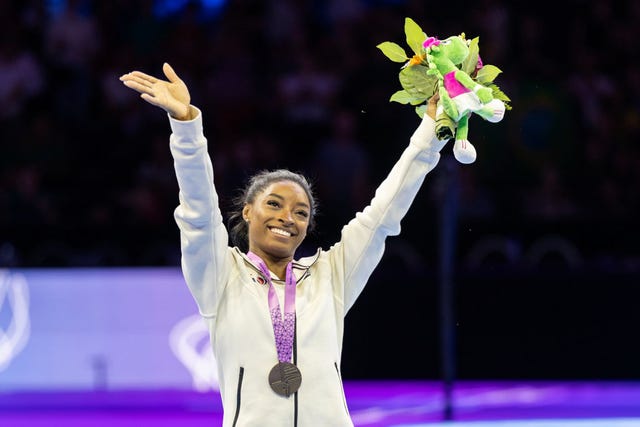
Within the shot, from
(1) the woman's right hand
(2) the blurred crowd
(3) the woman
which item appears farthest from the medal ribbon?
(2) the blurred crowd

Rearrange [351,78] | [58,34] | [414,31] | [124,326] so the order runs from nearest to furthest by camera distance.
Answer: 1. [414,31]
2. [124,326]
3. [351,78]
4. [58,34]

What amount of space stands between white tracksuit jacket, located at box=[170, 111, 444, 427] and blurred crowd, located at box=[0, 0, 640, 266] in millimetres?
4172

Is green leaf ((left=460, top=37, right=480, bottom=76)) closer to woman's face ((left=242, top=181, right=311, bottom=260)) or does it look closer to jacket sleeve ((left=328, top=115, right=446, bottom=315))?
jacket sleeve ((left=328, top=115, right=446, bottom=315))

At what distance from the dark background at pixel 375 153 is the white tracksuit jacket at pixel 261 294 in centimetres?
310

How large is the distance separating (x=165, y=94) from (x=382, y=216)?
797mm

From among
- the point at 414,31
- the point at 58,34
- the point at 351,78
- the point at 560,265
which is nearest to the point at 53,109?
the point at 58,34

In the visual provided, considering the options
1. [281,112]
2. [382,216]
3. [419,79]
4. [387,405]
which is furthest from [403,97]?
[281,112]

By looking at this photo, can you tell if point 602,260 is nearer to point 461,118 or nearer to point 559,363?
point 559,363

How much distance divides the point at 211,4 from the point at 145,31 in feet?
2.48

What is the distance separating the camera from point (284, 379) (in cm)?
304

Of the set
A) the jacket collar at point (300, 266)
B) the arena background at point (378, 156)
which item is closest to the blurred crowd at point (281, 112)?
the arena background at point (378, 156)

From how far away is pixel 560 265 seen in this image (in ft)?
24.3

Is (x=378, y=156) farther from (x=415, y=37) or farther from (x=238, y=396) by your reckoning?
(x=238, y=396)

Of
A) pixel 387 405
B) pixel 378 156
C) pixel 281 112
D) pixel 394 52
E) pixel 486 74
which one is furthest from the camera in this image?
pixel 281 112
